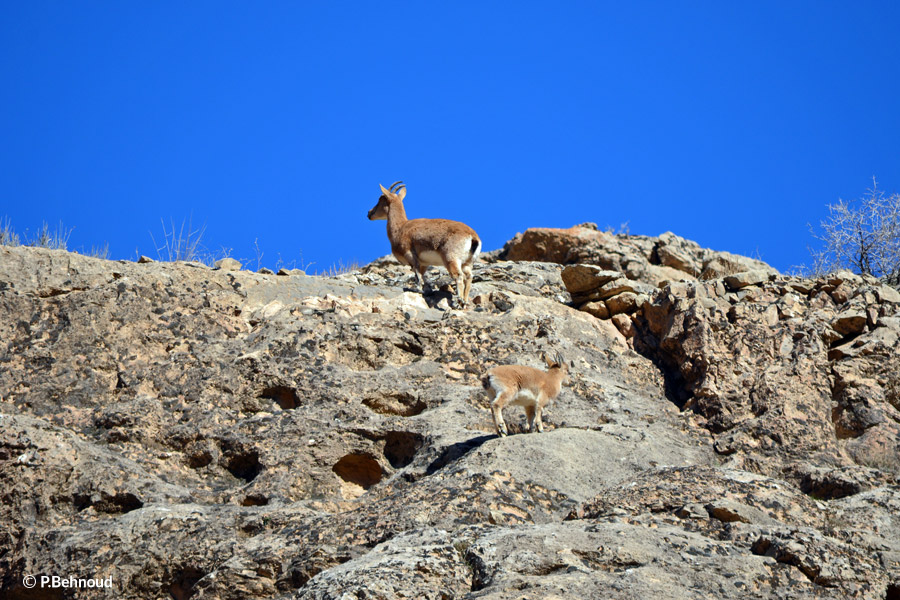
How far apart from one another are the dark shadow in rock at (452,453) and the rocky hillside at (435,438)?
4 centimetres

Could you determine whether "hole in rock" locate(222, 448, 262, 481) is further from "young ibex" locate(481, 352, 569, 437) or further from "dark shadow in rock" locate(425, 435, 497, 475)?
"young ibex" locate(481, 352, 569, 437)

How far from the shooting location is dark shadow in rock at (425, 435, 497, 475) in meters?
8.15

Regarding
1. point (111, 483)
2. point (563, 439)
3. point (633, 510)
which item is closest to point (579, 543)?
point (633, 510)

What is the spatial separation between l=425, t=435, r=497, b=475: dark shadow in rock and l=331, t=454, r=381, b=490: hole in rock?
78 cm

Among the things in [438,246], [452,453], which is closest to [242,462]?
[452,453]

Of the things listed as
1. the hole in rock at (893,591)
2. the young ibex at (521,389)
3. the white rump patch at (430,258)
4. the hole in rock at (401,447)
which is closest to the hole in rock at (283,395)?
the hole in rock at (401,447)

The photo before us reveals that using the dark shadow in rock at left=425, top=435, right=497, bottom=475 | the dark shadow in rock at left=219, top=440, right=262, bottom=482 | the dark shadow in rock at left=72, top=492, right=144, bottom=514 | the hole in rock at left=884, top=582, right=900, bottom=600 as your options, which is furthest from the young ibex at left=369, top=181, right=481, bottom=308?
the hole in rock at left=884, top=582, right=900, bottom=600

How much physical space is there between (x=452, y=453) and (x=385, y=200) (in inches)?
318

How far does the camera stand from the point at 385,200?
15648 millimetres

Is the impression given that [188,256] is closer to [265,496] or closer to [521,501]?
[265,496]

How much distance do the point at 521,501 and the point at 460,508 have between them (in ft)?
1.83

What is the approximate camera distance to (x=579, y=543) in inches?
232

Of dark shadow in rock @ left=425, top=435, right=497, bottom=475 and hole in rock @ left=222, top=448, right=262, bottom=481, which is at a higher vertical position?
hole in rock @ left=222, top=448, right=262, bottom=481

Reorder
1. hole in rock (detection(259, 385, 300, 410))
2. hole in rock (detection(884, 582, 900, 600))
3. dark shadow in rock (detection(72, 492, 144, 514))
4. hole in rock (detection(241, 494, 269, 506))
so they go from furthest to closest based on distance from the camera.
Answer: hole in rock (detection(259, 385, 300, 410)) → hole in rock (detection(241, 494, 269, 506)) → dark shadow in rock (detection(72, 492, 144, 514)) → hole in rock (detection(884, 582, 900, 600))
